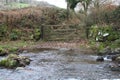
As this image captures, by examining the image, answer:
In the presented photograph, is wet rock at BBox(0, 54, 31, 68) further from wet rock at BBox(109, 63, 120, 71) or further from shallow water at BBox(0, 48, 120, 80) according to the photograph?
wet rock at BBox(109, 63, 120, 71)

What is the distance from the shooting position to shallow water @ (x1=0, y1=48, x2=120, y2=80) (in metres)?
14.1

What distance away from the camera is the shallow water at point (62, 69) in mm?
14125

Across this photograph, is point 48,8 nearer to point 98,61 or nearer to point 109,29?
point 109,29

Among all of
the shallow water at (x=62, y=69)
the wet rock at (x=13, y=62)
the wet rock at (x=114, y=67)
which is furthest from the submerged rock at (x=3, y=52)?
the wet rock at (x=114, y=67)

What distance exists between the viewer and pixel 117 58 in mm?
17844

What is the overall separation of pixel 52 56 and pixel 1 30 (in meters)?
9.85

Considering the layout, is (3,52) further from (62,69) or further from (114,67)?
(114,67)

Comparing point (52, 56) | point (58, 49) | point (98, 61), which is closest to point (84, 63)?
point (98, 61)

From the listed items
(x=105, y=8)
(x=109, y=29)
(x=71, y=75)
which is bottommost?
(x=71, y=75)

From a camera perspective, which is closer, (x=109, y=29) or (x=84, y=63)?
(x=84, y=63)

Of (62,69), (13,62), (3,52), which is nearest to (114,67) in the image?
(62,69)

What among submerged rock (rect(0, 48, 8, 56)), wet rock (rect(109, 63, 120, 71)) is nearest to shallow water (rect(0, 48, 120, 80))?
wet rock (rect(109, 63, 120, 71))

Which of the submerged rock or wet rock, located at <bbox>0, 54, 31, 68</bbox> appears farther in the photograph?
the submerged rock

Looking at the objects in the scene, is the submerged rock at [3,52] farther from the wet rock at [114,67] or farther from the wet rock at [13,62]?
the wet rock at [114,67]
